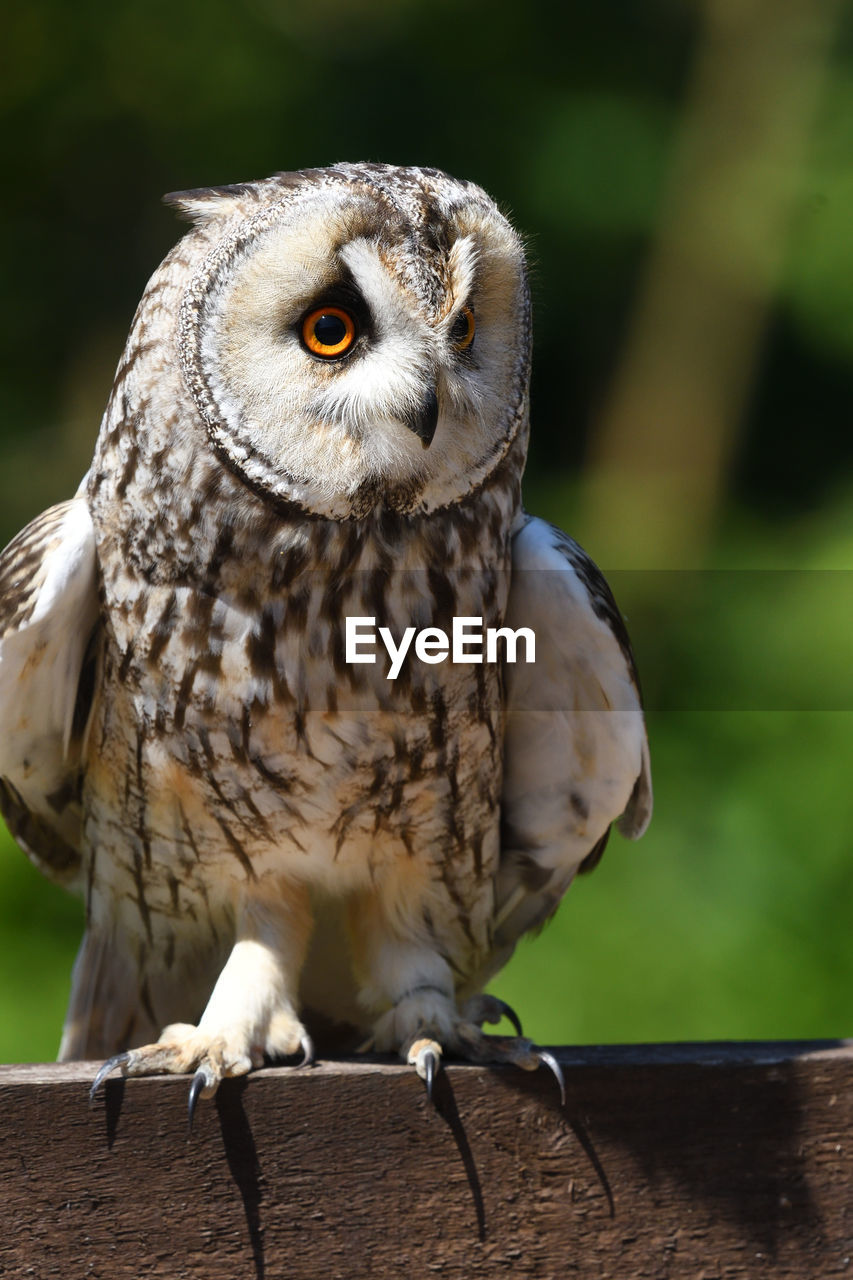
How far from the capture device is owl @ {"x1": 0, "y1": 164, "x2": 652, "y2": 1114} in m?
1.38

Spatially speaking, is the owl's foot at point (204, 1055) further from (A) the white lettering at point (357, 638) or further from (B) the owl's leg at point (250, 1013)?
(A) the white lettering at point (357, 638)

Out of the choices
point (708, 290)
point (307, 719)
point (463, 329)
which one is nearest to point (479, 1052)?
point (307, 719)

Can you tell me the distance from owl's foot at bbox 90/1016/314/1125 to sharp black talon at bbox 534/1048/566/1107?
0.73 ft

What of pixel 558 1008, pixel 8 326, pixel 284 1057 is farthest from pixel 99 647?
pixel 8 326

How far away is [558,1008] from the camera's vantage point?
277 cm

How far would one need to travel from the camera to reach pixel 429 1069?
1319 millimetres

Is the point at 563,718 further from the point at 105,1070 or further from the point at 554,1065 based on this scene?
the point at 105,1070

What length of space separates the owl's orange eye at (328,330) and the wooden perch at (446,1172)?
680 mm

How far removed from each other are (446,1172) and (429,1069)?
9 cm

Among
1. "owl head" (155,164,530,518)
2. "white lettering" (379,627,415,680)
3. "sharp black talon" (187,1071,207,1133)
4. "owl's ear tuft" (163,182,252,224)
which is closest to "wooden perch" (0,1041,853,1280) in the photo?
"sharp black talon" (187,1071,207,1133)

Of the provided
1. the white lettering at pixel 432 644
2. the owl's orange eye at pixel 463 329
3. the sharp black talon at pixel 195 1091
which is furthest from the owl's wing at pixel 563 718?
the sharp black talon at pixel 195 1091

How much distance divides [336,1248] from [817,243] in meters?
2.54

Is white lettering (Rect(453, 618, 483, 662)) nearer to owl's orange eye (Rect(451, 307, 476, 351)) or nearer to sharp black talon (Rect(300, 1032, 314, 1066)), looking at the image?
owl's orange eye (Rect(451, 307, 476, 351))

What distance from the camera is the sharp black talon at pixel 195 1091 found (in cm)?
126
